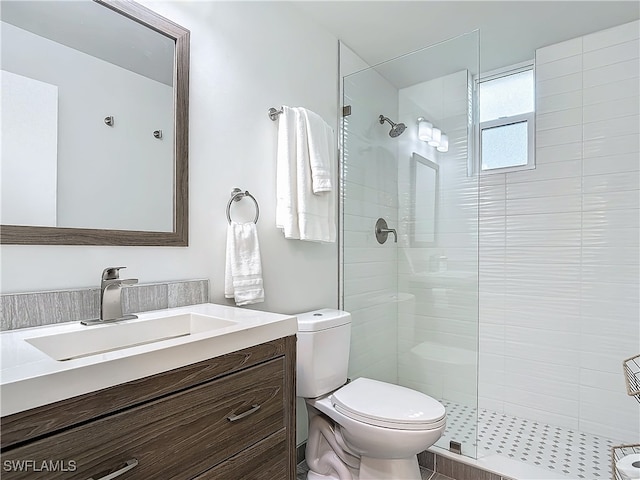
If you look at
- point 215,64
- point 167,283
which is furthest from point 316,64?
point 167,283

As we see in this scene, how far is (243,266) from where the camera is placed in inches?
64.6

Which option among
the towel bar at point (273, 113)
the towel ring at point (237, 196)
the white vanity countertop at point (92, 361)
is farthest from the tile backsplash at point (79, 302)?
the towel bar at point (273, 113)

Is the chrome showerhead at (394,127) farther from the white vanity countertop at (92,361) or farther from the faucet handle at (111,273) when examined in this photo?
the faucet handle at (111,273)

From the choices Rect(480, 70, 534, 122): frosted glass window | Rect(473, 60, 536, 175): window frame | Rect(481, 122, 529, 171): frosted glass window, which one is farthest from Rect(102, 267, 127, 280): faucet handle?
Rect(480, 70, 534, 122): frosted glass window

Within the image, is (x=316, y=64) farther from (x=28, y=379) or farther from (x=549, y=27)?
(x=28, y=379)

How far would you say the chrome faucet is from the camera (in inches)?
45.9

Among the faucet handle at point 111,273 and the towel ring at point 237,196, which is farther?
the towel ring at point 237,196

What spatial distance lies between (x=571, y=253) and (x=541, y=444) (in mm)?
1132

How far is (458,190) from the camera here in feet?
7.32

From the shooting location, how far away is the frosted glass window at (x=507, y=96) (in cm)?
263

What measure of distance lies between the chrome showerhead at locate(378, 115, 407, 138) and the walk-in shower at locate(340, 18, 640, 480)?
0.01 meters

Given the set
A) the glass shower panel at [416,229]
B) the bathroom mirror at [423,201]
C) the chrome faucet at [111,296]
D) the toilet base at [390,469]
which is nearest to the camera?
the chrome faucet at [111,296]

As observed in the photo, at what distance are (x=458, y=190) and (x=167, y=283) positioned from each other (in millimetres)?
1646

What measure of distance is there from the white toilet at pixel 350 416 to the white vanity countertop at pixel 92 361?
63cm
